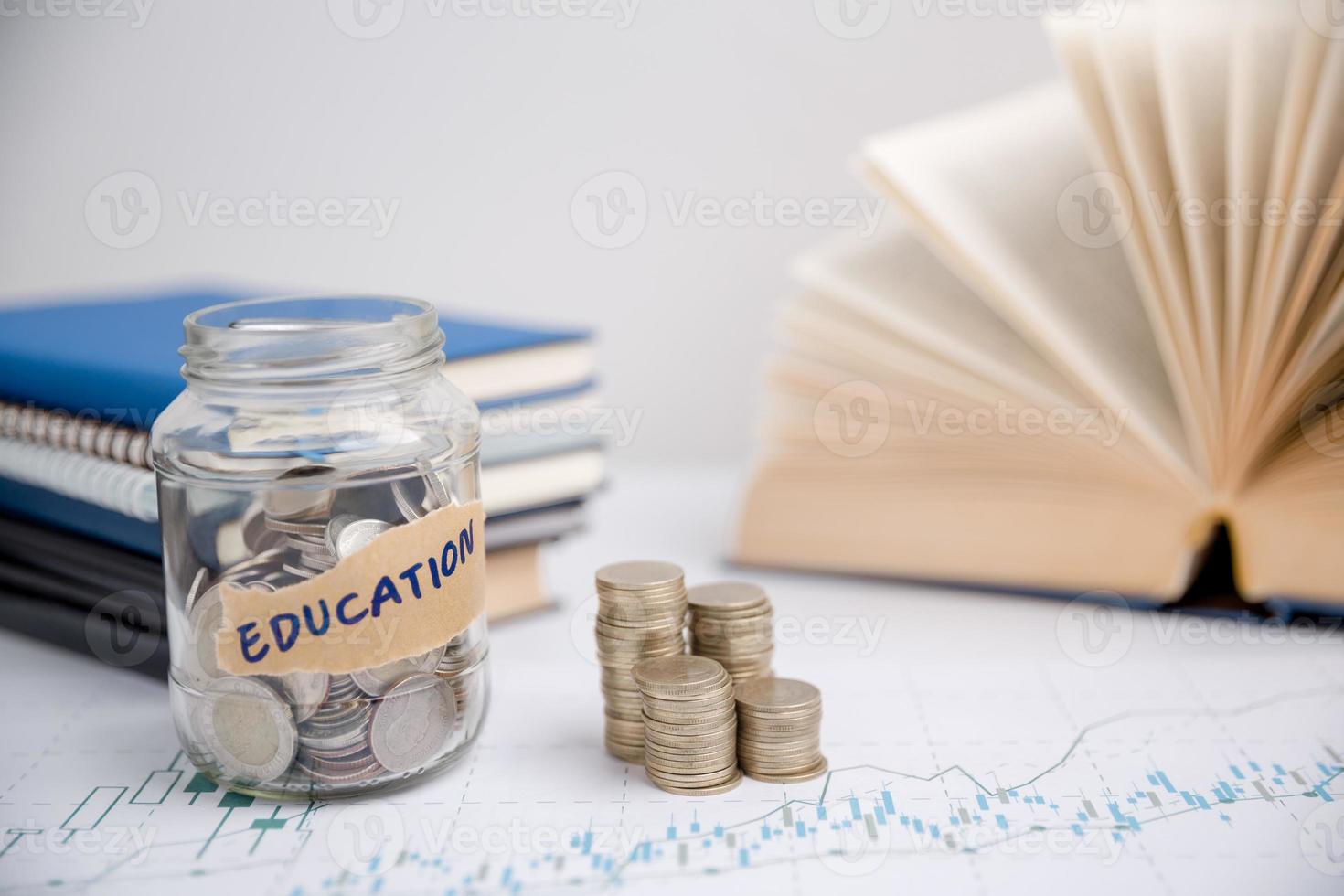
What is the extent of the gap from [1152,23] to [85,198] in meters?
1.89

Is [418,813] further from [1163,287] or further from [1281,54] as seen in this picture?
[1281,54]

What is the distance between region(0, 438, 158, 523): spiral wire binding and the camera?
56.6 inches

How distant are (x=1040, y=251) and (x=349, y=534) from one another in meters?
1.01

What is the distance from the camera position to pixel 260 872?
3.62 ft

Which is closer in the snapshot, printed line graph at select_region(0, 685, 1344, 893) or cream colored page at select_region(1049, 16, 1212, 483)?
printed line graph at select_region(0, 685, 1344, 893)

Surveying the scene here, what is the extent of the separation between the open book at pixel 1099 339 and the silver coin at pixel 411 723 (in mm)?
754

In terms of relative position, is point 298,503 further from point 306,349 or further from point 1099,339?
point 1099,339

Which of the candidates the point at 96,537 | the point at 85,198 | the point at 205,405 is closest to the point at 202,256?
the point at 85,198

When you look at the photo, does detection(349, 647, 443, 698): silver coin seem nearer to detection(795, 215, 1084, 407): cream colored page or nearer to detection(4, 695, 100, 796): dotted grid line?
detection(4, 695, 100, 796): dotted grid line

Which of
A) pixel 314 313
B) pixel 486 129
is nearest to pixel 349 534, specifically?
pixel 314 313

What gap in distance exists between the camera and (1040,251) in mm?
1756

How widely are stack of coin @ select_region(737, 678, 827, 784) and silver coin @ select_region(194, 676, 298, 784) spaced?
16.7 inches

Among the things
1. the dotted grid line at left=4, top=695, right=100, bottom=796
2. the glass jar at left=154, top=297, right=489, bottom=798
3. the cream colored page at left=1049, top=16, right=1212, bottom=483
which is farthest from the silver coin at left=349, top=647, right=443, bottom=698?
the cream colored page at left=1049, top=16, right=1212, bottom=483

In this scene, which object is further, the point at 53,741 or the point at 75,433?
the point at 75,433
